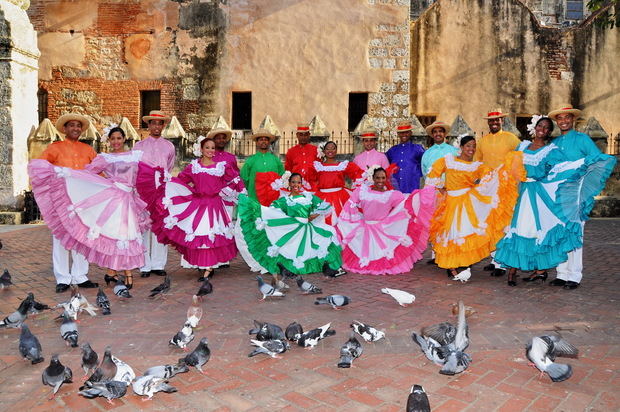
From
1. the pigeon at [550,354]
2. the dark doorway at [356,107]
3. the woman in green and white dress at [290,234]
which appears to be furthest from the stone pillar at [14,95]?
the pigeon at [550,354]

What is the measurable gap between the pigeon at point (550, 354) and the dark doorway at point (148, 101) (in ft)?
55.0

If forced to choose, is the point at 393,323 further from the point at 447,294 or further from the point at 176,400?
the point at 176,400

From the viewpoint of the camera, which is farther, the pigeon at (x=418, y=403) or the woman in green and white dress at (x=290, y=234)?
the woman in green and white dress at (x=290, y=234)

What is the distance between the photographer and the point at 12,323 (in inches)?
197

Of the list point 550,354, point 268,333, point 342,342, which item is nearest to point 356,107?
point 342,342

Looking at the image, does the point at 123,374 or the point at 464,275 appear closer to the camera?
the point at 123,374

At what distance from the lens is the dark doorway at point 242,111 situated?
708 inches

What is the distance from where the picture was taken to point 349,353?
4.16m

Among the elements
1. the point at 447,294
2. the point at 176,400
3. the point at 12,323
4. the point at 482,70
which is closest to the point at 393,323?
the point at 447,294

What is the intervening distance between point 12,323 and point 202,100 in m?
13.8

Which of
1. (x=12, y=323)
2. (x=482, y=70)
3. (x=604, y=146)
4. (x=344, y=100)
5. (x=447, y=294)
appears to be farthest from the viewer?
(x=482, y=70)

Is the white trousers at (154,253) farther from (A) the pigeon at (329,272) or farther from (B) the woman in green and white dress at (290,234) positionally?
(A) the pigeon at (329,272)

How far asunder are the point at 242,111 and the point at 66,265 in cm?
1210

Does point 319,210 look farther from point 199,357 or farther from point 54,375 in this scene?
point 54,375
